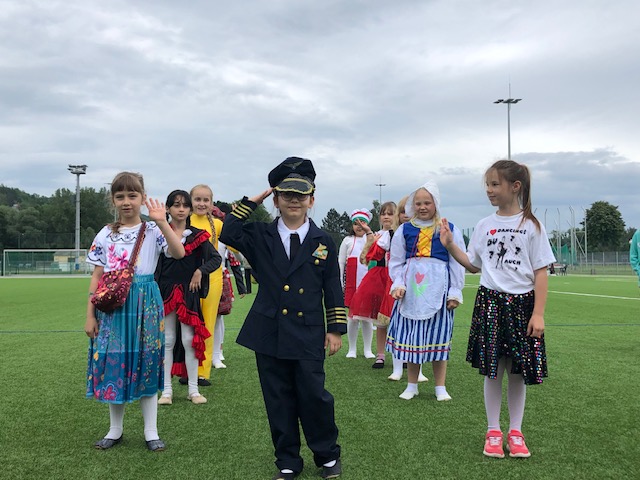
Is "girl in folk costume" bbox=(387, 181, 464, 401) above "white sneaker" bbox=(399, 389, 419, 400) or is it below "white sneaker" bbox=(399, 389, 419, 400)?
above

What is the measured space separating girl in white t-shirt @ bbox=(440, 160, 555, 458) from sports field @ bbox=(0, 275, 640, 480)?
362mm

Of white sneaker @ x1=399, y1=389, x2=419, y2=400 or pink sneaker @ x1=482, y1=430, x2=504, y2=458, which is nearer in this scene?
pink sneaker @ x1=482, y1=430, x2=504, y2=458

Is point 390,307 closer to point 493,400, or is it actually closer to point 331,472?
point 493,400

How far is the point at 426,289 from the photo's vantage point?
5113mm

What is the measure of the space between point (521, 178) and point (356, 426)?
6.87 feet

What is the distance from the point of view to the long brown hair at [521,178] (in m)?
3.72

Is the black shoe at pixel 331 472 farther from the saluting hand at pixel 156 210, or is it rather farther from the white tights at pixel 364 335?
the white tights at pixel 364 335

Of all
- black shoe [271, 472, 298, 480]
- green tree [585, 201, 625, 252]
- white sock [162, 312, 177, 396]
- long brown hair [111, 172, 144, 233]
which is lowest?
black shoe [271, 472, 298, 480]

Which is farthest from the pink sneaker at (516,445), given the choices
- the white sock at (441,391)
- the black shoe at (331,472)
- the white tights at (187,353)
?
the white tights at (187,353)

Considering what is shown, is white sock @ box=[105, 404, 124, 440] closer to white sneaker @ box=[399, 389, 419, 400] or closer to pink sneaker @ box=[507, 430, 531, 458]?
white sneaker @ box=[399, 389, 419, 400]

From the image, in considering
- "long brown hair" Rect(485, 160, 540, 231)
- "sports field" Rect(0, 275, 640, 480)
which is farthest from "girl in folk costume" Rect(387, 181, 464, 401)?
"long brown hair" Rect(485, 160, 540, 231)

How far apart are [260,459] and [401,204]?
10.3 feet

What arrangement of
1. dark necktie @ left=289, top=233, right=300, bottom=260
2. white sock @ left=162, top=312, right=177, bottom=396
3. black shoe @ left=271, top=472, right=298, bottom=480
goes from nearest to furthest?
1. black shoe @ left=271, top=472, right=298, bottom=480
2. dark necktie @ left=289, top=233, right=300, bottom=260
3. white sock @ left=162, top=312, right=177, bottom=396

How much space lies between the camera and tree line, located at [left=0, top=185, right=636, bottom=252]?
207 ft
